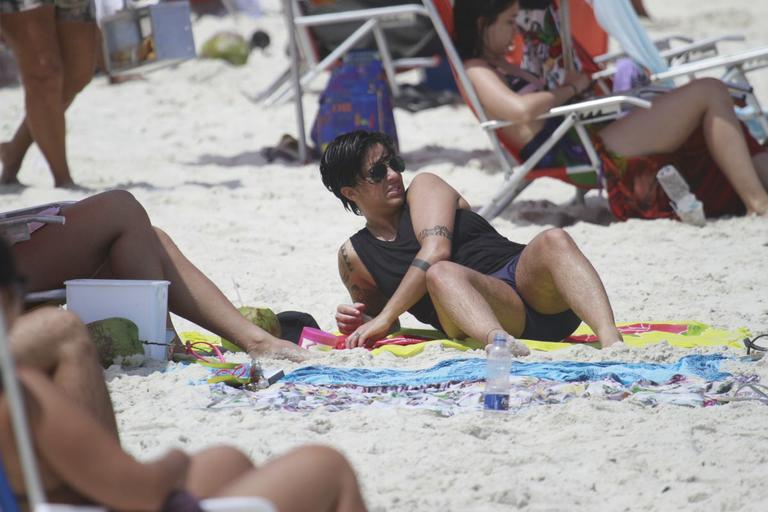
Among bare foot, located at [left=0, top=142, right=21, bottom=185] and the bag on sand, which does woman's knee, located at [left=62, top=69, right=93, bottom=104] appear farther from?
the bag on sand

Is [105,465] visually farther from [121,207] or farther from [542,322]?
[542,322]

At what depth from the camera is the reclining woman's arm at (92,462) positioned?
63.2 inches

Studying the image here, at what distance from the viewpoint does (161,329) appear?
3559mm

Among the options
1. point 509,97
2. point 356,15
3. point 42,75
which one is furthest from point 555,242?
point 356,15

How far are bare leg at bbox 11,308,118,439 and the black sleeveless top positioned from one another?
198 centimetres

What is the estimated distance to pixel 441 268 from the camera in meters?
3.77

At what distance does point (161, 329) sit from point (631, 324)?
1653mm

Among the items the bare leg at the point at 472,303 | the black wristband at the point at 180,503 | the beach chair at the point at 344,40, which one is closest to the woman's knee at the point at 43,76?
the beach chair at the point at 344,40

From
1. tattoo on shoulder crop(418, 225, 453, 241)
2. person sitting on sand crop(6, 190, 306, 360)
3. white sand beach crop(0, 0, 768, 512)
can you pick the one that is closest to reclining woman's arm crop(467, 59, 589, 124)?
white sand beach crop(0, 0, 768, 512)

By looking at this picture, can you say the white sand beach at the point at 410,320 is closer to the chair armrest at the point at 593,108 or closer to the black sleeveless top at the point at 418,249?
the black sleeveless top at the point at 418,249

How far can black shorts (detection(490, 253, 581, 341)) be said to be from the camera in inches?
156

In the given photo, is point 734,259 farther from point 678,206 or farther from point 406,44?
point 406,44

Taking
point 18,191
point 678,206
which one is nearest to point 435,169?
point 678,206

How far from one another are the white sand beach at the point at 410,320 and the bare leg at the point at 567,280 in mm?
162
